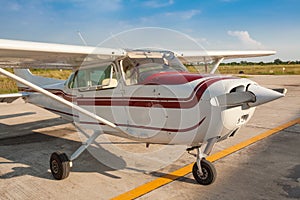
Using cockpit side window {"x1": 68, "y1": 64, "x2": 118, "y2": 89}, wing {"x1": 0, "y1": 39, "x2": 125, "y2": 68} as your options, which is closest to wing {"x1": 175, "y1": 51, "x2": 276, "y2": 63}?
cockpit side window {"x1": 68, "y1": 64, "x2": 118, "y2": 89}

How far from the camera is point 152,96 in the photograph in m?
3.53

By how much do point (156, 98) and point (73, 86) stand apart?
2071 millimetres

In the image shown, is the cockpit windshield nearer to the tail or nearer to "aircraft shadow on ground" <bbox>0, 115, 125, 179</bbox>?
"aircraft shadow on ground" <bbox>0, 115, 125, 179</bbox>

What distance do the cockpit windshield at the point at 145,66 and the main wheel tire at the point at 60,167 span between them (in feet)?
5.13

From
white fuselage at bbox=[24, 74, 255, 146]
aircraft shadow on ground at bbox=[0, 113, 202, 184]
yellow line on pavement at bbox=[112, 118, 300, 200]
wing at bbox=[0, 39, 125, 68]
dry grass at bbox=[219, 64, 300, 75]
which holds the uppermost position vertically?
dry grass at bbox=[219, 64, 300, 75]

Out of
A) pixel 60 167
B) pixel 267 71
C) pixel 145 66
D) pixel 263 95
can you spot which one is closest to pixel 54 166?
pixel 60 167

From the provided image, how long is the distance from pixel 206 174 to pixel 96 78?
7.54ft

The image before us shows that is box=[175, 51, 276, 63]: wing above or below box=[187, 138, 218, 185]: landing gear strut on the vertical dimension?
above

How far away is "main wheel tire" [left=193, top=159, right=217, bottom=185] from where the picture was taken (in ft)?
11.9

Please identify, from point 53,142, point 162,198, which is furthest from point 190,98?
point 53,142

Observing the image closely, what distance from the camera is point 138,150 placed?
524cm

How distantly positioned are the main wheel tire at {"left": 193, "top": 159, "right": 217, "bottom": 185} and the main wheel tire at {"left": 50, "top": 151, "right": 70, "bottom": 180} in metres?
1.95

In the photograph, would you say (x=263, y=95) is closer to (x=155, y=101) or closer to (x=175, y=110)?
(x=175, y=110)

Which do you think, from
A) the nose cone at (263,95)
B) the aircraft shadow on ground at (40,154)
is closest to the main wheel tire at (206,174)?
the aircraft shadow on ground at (40,154)
